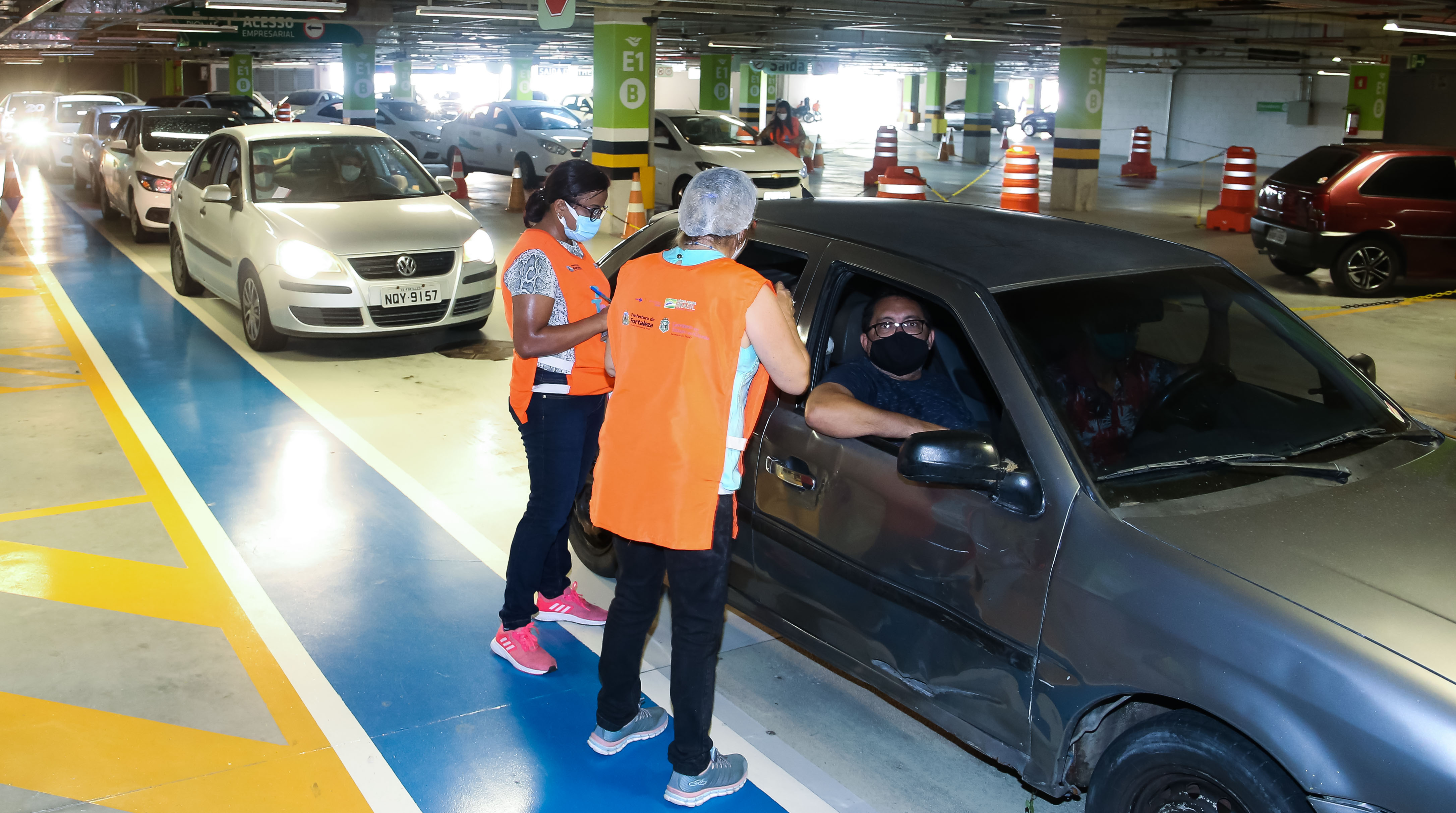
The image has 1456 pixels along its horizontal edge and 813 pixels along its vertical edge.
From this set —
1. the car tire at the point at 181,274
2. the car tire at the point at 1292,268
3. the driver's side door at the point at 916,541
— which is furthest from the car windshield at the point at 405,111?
the driver's side door at the point at 916,541

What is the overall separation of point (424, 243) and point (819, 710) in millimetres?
5782

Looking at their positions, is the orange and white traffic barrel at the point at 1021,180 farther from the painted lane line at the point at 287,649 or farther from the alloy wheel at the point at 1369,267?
the painted lane line at the point at 287,649

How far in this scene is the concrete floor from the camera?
141 inches

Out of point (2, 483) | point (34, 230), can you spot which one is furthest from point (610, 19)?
point (2, 483)

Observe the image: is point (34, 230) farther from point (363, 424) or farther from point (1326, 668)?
point (1326, 668)

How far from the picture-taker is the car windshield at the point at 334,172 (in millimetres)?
9273

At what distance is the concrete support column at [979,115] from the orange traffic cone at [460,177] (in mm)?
16716

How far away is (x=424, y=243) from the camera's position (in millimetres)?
8617

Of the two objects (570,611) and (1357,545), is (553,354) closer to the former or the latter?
(570,611)

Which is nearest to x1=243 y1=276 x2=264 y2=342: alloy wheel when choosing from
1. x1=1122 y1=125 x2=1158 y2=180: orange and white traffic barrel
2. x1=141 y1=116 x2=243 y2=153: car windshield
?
x1=141 y1=116 x2=243 y2=153: car windshield

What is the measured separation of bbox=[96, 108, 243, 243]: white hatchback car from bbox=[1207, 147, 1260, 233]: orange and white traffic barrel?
14.0 metres

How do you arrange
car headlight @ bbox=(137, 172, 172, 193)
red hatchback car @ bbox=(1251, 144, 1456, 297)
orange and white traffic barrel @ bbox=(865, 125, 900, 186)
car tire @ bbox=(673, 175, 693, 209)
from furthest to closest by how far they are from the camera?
orange and white traffic barrel @ bbox=(865, 125, 900, 186) < car tire @ bbox=(673, 175, 693, 209) < car headlight @ bbox=(137, 172, 172, 193) < red hatchback car @ bbox=(1251, 144, 1456, 297)

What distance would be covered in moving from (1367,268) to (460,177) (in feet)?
48.9

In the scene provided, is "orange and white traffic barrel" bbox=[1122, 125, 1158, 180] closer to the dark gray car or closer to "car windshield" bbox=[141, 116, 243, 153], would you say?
"car windshield" bbox=[141, 116, 243, 153]
